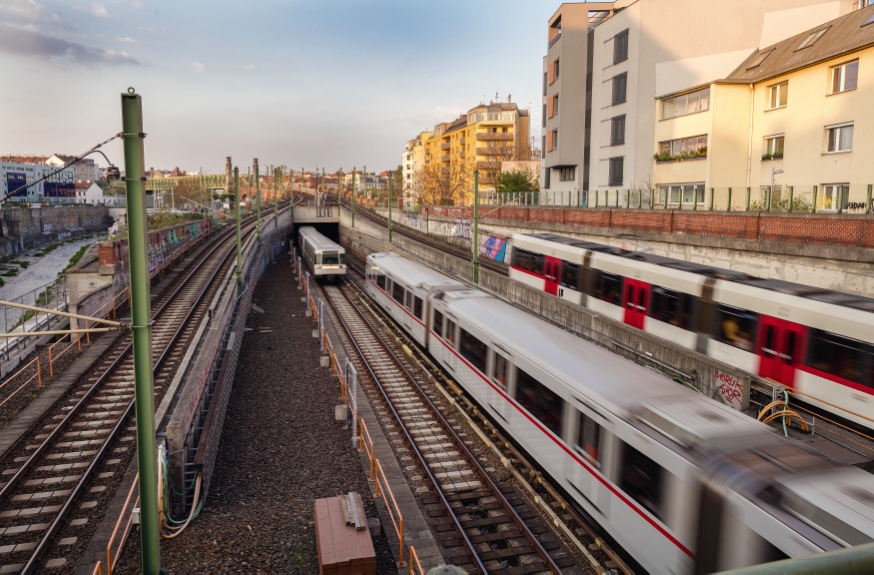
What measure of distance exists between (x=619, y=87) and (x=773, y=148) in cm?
1269

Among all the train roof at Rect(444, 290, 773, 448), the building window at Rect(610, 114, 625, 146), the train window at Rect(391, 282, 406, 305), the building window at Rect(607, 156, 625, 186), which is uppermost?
the building window at Rect(610, 114, 625, 146)

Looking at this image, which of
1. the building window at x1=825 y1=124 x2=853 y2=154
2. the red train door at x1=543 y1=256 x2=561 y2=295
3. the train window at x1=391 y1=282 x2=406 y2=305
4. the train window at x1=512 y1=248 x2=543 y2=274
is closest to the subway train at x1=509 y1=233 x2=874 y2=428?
the red train door at x1=543 y1=256 x2=561 y2=295

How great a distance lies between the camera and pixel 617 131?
1612 inches

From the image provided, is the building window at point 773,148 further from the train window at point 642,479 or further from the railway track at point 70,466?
the railway track at point 70,466

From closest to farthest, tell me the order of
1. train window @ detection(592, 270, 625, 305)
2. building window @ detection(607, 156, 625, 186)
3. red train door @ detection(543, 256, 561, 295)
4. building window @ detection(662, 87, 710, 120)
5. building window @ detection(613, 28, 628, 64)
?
train window @ detection(592, 270, 625, 305) → red train door @ detection(543, 256, 561, 295) → building window @ detection(662, 87, 710, 120) → building window @ detection(613, 28, 628, 64) → building window @ detection(607, 156, 625, 186)

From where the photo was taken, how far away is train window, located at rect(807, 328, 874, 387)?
1204 centimetres

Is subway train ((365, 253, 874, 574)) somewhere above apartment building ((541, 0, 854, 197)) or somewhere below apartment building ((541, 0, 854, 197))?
below

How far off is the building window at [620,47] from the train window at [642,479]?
1441 inches

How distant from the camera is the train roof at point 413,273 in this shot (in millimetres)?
19242

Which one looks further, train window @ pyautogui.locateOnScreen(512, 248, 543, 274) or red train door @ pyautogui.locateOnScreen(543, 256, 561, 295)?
train window @ pyautogui.locateOnScreen(512, 248, 543, 274)

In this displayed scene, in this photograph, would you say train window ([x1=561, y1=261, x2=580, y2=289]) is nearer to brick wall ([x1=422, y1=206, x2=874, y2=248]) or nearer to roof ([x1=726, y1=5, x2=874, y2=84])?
brick wall ([x1=422, y1=206, x2=874, y2=248])

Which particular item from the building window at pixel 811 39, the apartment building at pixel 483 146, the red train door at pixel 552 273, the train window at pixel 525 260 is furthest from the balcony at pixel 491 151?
the red train door at pixel 552 273

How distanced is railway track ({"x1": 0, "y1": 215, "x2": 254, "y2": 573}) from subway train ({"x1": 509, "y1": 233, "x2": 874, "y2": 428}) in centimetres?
1426

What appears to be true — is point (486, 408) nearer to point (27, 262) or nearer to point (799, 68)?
point (799, 68)
